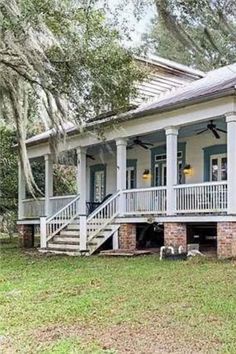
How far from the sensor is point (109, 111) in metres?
12.6

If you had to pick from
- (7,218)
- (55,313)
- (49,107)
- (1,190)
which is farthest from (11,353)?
(7,218)

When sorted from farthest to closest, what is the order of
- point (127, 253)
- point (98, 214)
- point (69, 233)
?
point (69, 233) < point (98, 214) < point (127, 253)

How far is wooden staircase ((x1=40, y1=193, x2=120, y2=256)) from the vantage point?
14.2 meters

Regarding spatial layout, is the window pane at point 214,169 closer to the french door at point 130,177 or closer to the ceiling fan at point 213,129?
the ceiling fan at point 213,129

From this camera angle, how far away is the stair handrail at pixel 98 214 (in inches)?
571

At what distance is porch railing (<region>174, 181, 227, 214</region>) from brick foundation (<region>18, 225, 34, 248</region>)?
746cm

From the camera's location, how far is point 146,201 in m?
14.5

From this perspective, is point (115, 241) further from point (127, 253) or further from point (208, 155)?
point (208, 155)

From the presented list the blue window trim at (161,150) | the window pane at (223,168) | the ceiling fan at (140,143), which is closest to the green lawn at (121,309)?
the window pane at (223,168)

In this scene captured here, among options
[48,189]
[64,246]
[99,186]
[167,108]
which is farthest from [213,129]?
A: [99,186]

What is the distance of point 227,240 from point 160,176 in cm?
586

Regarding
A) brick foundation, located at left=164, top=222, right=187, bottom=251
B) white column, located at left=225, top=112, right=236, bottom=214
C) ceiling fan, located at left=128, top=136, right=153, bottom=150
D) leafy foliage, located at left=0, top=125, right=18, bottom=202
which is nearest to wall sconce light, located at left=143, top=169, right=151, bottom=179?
ceiling fan, located at left=128, top=136, right=153, bottom=150

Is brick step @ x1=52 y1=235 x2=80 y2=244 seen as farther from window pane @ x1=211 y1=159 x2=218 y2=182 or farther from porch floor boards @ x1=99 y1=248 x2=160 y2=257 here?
window pane @ x1=211 y1=159 x2=218 y2=182

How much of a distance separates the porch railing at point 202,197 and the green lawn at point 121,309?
81.8 inches
